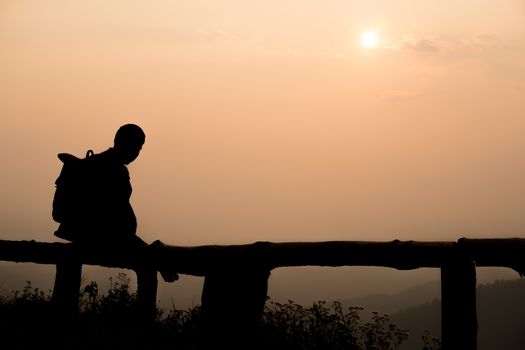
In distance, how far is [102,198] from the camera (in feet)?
20.6

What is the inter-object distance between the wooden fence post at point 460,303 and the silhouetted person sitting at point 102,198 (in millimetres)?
2680

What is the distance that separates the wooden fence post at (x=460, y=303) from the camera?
491 centimetres

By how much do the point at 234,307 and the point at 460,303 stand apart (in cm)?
193

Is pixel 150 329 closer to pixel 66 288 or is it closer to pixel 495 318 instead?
pixel 66 288

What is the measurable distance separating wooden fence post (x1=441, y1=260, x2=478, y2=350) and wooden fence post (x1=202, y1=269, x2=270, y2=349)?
5.09ft

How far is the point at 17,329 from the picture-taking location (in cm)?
646

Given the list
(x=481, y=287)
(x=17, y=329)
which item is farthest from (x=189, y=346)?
(x=481, y=287)

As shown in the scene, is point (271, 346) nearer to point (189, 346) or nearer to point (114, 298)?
point (189, 346)

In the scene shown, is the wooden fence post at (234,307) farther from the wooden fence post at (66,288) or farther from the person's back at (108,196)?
the wooden fence post at (66,288)

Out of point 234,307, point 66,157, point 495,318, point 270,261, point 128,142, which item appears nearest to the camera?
point 270,261

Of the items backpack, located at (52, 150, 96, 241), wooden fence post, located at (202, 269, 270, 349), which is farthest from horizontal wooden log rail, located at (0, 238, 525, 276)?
backpack, located at (52, 150, 96, 241)

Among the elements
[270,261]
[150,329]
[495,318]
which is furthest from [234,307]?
[495,318]

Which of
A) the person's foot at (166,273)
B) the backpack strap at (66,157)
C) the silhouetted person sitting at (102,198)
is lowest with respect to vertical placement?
the person's foot at (166,273)

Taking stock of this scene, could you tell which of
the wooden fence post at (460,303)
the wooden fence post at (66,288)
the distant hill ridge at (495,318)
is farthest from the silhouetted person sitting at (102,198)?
the distant hill ridge at (495,318)
